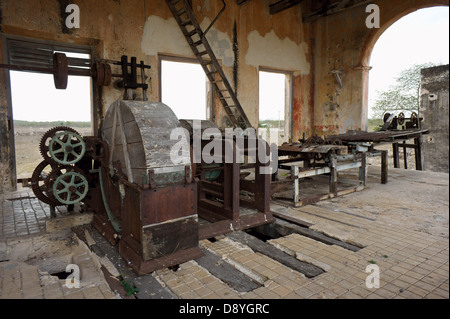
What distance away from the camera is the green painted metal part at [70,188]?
3.58 meters

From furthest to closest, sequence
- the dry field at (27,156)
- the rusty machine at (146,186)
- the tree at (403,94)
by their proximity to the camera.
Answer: the tree at (403,94) < the dry field at (27,156) < the rusty machine at (146,186)

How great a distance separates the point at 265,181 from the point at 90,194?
2267mm

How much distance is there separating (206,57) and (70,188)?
222 inches

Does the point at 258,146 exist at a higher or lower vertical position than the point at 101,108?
lower

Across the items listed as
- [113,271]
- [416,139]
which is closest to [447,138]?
[113,271]

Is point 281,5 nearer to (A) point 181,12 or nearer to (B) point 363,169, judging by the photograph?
(A) point 181,12

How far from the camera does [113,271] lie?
8.79 feet

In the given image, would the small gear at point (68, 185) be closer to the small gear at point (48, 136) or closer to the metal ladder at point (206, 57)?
the small gear at point (48, 136)

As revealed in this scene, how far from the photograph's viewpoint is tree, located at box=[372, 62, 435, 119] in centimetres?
1391

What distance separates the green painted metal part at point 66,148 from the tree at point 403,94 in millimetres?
14126

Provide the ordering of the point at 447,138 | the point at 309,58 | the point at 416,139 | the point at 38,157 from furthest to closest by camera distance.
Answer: the point at 38,157 → the point at 309,58 → the point at 416,139 → the point at 447,138
